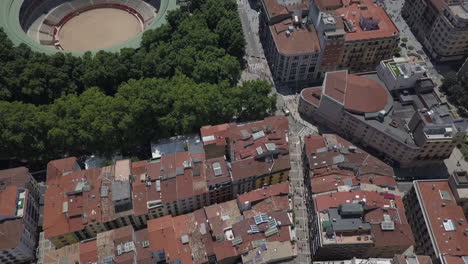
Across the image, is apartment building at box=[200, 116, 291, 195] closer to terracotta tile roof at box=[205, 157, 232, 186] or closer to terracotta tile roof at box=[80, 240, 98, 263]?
terracotta tile roof at box=[205, 157, 232, 186]

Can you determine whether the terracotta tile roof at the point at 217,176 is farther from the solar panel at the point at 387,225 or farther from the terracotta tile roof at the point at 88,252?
the solar panel at the point at 387,225

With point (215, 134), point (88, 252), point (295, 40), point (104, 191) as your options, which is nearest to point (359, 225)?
point (215, 134)

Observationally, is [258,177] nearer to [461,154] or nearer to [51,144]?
[51,144]

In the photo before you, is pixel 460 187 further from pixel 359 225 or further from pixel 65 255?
pixel 65 255

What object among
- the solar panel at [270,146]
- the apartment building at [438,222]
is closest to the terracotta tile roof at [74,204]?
the solar panel at [270,146]

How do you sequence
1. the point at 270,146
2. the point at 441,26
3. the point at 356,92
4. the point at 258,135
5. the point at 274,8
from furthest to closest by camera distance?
the point at 441,26 → the point at 274,8 → the point at 356,92 → the point at 258,135 → the point at 270,146

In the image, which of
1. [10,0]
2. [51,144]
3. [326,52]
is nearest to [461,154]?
[326,52]
